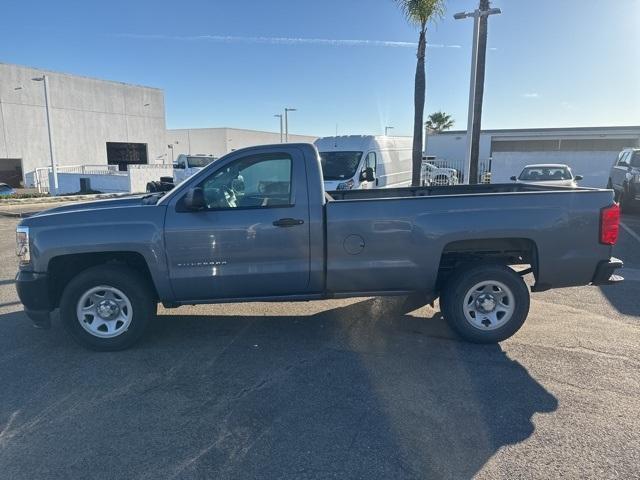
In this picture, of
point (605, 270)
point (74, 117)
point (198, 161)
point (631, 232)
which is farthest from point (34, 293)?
point (74, 117)

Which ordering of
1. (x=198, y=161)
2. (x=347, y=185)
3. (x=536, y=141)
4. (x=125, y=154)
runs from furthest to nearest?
(x=125, y=154) → (x=536, y=141) → (x=198, y=161) → (x=347, y=185)

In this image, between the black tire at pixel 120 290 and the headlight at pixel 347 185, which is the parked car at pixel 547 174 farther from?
the black tire at pixel 120 290

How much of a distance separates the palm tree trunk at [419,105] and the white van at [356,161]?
4.63 ft

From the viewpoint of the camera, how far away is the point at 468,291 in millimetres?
4504

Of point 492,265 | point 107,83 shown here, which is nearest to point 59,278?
point 492,265

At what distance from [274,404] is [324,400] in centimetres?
39

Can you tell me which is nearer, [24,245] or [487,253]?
[24,245]

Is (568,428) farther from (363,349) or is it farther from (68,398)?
(68,398)

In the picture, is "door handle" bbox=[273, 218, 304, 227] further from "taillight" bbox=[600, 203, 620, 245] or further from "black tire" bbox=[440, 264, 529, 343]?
"taillight" bbox=[600, 203, 620, 245]

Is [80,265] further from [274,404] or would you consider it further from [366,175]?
[366,175]

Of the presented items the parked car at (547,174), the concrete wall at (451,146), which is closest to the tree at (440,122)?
the concrete wall at (451,146)

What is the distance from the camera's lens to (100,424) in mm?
3227

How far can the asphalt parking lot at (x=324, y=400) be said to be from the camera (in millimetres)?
2805

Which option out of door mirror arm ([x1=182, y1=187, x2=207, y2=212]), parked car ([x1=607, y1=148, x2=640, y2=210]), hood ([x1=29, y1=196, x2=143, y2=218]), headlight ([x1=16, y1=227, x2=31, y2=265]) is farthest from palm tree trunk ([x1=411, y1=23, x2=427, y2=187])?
headlight ([x1=16, y1=227, x2=31, y2=265])
